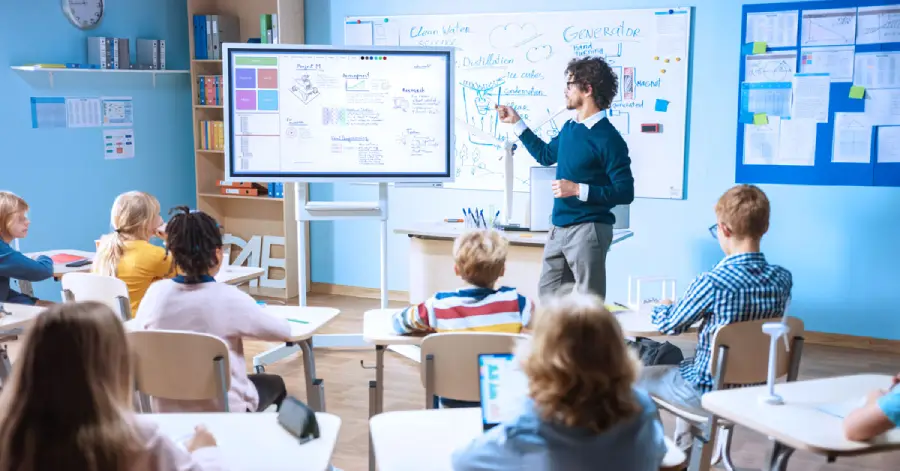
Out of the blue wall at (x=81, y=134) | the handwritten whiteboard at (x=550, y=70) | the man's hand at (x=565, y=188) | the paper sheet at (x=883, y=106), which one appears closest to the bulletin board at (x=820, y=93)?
the paper sheet at (x=883, y=106)

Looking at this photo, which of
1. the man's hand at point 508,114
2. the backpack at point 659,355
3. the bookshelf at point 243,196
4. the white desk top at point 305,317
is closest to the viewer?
the white desk top at point 305,317

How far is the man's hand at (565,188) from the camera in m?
3.92

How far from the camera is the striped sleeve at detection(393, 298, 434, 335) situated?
2943mm

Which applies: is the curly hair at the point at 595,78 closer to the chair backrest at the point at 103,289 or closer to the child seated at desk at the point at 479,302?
the child seated at desk at the point at 479,302

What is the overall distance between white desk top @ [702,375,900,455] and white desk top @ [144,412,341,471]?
3.29 ft

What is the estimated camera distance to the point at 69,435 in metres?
1.50

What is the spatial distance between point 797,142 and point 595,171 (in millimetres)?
1846

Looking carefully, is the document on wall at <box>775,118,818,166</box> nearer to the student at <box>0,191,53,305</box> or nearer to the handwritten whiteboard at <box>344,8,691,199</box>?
the handwritten whiteboard at <box>344,8,691,199</box>

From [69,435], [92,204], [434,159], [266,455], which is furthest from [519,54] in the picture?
[69,435]

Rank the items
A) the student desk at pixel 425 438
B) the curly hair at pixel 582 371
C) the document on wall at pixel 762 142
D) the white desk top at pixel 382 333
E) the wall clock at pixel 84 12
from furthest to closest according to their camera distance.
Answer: the wall clock at pixel 84 12 → the document on wall at pixel 762 142 → the white desk top at pixel 382 333 → the student desk at pixel 425 438 → the curly hair at pixel 582 371

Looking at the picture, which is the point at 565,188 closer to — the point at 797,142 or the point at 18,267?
the point at 797,142

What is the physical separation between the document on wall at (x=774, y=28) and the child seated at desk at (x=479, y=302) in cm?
307

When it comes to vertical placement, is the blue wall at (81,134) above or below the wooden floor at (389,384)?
above

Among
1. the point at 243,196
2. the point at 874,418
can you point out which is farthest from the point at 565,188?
the point at 243,196
